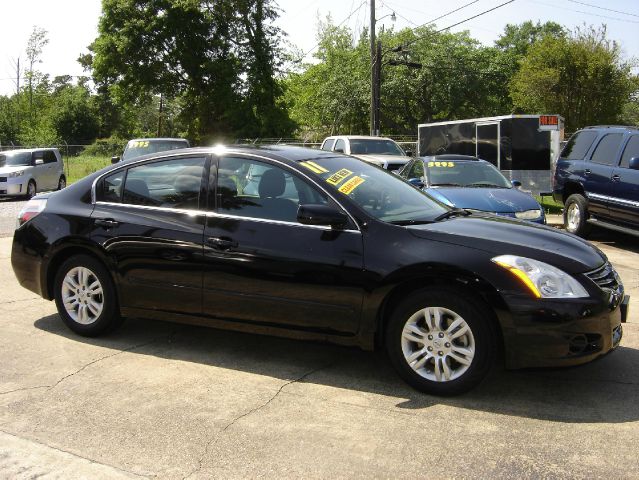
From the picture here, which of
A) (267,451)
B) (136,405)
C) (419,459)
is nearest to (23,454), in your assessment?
(136,405)

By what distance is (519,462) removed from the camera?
3.20 meters

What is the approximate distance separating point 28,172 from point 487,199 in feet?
52.2

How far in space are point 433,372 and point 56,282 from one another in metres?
3.25

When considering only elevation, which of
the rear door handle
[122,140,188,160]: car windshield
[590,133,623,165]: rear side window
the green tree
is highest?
the green tree

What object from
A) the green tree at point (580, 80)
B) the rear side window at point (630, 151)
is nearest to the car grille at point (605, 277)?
the rear side window at point (630, 151)

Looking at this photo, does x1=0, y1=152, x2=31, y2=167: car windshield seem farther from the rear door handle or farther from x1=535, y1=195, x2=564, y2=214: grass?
the rear door handle

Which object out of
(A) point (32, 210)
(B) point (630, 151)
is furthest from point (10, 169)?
(B) point (630, 151)

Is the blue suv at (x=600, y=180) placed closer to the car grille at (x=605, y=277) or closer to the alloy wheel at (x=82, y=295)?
the car grille at (x=605, y=277)

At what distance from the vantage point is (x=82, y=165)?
110ft

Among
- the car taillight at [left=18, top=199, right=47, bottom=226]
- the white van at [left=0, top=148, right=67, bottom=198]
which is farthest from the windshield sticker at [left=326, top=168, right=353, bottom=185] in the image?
the white van at [left=0, top=148, right=67, bottom=198]

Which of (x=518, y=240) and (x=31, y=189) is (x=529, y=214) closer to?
(x=518, y=240)

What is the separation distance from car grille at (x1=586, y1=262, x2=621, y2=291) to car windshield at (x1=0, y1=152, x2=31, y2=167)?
1988 centimetres

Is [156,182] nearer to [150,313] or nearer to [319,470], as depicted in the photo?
[150,313]

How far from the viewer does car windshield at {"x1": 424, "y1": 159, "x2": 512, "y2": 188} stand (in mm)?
10344
